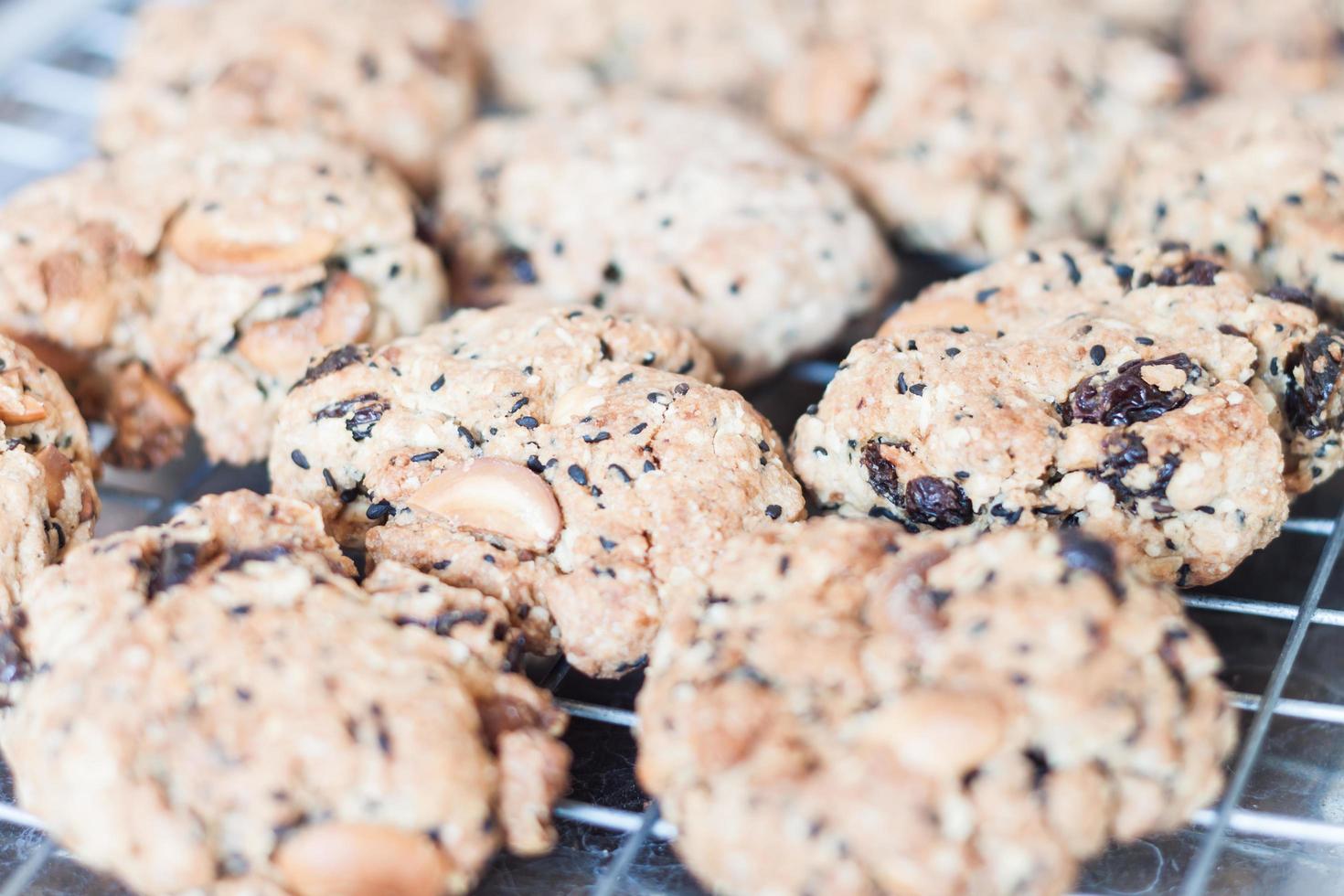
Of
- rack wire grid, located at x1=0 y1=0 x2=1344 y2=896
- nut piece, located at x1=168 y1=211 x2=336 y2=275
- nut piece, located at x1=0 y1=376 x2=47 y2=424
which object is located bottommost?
rack wire grid, located at x1=0 y1=0 x2=1344 y2=896

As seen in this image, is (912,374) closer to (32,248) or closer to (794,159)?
(794,159)

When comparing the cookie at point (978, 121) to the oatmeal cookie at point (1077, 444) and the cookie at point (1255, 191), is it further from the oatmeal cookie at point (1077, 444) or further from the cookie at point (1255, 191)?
the oatmeal cookie at point (1077, 444)

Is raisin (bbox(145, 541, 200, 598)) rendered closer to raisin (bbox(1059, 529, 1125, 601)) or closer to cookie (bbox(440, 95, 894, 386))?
cookie (bbox(440, 95, 894, 386))

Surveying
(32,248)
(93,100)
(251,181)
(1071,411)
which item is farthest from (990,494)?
(93,100)

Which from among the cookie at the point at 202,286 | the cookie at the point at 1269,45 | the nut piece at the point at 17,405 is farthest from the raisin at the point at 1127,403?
the nut piece at the point at 17,405

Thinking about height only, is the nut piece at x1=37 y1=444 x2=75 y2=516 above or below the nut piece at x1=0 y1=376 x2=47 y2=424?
below

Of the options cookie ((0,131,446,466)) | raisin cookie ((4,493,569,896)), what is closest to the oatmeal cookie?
raisin cookie ((4,493,569,896))

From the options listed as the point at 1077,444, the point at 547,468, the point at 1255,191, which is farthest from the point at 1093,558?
the point at 1255,191
